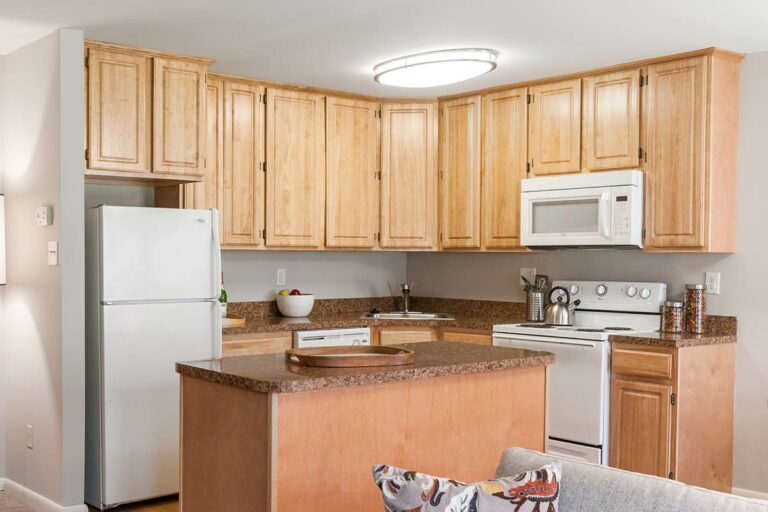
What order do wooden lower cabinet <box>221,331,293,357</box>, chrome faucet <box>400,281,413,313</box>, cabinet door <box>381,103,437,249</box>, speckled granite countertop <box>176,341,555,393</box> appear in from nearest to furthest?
speckled granite countertop <box>176,341,555,393</box> → wooden lower cabinet <box>221,331,293,357</box> → cabinet door <box>381,103,437,249</box> → chrome faucet <box>400,281,413,313</box>

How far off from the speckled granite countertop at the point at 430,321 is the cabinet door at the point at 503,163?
20.6 inches

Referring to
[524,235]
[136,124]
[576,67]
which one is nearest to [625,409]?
[524,235]

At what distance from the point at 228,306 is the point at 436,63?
6.78ft

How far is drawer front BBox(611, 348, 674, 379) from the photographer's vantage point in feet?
13.6

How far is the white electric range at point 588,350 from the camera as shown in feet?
14.4

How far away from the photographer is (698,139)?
4.29 meters

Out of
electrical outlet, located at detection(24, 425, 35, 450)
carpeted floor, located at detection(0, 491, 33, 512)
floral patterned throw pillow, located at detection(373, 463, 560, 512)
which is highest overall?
floral patterned throw pillow, located at detection(373, 463, 560, 512)

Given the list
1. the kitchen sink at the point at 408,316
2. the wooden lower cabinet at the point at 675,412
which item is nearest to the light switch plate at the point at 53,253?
the kitchen sink at the point at 408,316

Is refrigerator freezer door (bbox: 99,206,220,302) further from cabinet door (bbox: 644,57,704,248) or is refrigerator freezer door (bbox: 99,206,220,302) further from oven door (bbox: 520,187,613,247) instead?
cabinet door (bbox: 644,57,704,248)

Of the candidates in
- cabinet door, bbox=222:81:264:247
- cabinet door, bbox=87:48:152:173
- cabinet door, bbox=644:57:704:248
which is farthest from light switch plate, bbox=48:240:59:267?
cabinet door, bbox=644:57:704:248

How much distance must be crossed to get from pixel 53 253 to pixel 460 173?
255 cm

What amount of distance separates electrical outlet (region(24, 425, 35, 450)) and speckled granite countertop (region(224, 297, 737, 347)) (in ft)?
3.54

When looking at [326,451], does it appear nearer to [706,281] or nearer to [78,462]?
[78,462]

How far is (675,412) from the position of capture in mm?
4113
